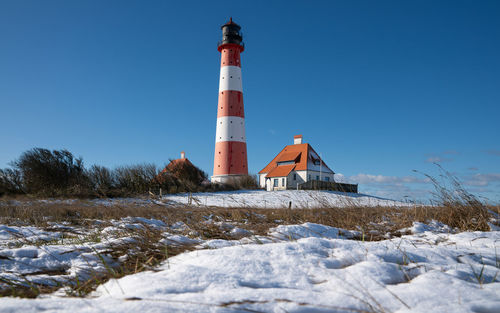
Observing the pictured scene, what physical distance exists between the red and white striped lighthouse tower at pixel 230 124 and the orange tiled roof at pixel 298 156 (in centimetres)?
596

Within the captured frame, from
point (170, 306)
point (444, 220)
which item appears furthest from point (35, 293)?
point (444, 220)

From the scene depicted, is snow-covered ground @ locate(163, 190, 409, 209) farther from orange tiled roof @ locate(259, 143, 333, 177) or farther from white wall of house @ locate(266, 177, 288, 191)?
orange tiled roof @ locate(259, 143, 333, 177)

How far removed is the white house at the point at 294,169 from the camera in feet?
88.7

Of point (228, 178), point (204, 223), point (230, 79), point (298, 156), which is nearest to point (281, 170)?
point (298, 156)

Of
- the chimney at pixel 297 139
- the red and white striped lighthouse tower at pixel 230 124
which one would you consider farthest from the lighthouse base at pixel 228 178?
the chimney at pixel 297 139

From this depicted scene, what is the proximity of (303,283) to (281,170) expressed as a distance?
26519mm

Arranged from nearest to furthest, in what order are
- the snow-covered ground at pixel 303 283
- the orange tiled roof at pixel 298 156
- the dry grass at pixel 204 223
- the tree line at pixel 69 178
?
the snow-covered ground at pixel 303 283 < the dry grass at pixel 204 223 < the tree line at pixel 69 178 < the orange tiled roof at pixel 298 156

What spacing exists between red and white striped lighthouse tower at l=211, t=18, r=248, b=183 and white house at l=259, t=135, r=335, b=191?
15.4 ft

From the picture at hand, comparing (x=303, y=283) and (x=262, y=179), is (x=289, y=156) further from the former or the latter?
(x=303, y=283)

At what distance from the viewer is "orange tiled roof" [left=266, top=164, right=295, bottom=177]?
2740 cm

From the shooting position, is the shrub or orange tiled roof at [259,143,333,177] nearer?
the shrub

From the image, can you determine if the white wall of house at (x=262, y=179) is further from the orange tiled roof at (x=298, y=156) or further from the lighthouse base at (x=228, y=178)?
the lighthouse base at (x=228, y=178)

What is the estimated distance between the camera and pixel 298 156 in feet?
93.1

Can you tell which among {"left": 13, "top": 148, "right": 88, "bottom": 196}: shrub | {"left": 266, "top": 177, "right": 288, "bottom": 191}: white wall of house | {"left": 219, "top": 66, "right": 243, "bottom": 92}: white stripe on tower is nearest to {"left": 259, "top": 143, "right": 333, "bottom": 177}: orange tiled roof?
{"left": 266, "top": 177, "right": 288, "bottom": 191}: white wall of house
